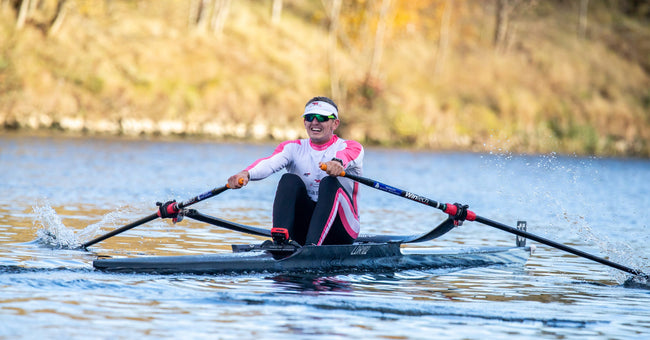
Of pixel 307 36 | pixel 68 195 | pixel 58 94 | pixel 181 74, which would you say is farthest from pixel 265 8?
pixel 68 195

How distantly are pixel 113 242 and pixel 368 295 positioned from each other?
446 cm

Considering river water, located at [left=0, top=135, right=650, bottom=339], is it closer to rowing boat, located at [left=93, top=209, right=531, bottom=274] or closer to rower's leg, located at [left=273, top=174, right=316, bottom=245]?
rowing boat, located at [left=93, top=209, right=531, bottom=274]

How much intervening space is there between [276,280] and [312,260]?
60cm

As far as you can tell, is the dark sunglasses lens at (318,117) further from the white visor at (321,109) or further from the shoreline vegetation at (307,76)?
the shoreline vegetation at (307,76)

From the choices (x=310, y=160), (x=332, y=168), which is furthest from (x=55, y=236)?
(x=332, y=168)

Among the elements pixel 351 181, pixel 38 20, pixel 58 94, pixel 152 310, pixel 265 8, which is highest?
pixel 265 8

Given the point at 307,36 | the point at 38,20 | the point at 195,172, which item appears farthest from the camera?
the point at 307,36

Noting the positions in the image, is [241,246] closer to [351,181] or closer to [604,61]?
[351,181]

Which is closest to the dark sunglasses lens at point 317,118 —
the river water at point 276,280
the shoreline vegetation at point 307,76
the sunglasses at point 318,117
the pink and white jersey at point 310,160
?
the sunglasses at point 318,117

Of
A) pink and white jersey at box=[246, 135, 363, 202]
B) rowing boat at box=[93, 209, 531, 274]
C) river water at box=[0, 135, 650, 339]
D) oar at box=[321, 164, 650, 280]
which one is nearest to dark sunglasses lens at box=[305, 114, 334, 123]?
pink and white jersey at box=[246, 135, 363, 202]

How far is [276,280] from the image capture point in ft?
30.4

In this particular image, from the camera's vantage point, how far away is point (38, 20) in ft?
136

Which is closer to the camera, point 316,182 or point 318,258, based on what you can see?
point 318,258

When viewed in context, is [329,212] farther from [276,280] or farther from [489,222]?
[489,222]
